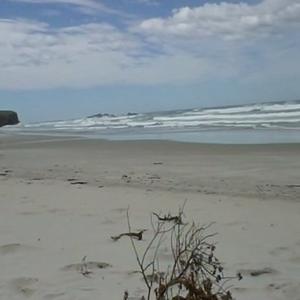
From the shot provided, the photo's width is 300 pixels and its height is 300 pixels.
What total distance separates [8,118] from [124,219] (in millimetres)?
57871

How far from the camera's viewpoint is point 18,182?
28.7 feet

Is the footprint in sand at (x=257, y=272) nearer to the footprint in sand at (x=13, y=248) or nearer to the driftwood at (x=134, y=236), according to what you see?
the driftwood at (x=134, y=236)

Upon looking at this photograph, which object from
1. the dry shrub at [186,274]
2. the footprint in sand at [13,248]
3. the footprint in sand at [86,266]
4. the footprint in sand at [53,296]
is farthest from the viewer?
the footprint in sand at [13,248]

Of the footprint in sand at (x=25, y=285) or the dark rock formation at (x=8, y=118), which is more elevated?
the footprint in sand at (x=25, y=285)

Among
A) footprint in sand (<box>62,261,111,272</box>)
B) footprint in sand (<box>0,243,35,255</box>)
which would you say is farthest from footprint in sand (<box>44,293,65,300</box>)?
footprint in sand (<box>0,243,35,255</box>)

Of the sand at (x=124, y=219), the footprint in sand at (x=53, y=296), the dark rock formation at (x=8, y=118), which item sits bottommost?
the dark rock formation at (x=8, y=118)

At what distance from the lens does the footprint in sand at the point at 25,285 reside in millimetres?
3299

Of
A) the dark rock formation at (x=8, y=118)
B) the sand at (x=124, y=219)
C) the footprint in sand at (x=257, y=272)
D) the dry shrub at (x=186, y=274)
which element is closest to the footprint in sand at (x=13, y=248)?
the sand at (x=124, y=219)

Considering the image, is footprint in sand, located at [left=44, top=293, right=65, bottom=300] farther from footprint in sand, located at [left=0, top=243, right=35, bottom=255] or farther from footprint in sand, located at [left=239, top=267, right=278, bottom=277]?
footprint in sand, located at [left=239, top=267, right=278, bottom=277]

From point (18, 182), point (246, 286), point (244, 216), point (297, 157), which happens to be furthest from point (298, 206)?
point (297, 157)

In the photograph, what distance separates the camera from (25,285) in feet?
11.3

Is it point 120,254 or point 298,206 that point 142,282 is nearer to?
point 120,254

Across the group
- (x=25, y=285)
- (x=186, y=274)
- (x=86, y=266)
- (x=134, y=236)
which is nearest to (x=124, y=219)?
(x=134, y=236)

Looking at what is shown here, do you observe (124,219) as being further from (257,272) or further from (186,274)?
(186,274)
